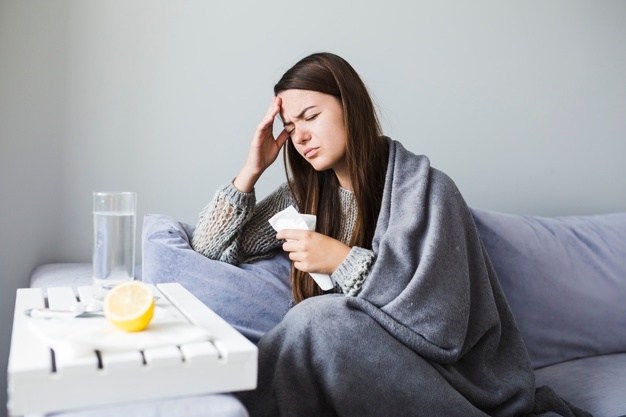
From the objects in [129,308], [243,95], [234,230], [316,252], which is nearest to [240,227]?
[234,230]

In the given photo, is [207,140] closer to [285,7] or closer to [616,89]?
[285,7]

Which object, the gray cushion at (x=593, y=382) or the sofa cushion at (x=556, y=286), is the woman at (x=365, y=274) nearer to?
the gray cushion at (x=593, y=382)

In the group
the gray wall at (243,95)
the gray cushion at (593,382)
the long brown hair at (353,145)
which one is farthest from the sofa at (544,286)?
the gray wall at (243,95)

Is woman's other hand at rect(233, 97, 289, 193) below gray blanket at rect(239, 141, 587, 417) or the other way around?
the other way around

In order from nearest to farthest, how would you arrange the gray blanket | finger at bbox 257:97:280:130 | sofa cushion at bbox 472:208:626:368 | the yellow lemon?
the yellow lemon < the gray blanket < finger at bbox 257:97:280:130 < sofa cushion at bbox 472:208:626:368

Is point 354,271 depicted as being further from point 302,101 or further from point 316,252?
point 302,101

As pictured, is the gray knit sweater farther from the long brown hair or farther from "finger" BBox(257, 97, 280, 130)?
"finger" BBox(257, 97, 280, 130)

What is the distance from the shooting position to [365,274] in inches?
55.7

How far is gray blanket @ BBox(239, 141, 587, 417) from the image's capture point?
1230 mm

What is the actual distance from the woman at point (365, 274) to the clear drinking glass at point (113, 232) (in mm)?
319

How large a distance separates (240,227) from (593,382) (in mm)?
908

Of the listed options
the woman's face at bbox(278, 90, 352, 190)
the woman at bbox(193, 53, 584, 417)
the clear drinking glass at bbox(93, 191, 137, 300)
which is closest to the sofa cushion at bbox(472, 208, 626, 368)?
the woman at bbox(193, 53, 584, 417)

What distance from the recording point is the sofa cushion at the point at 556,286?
71.1 inches

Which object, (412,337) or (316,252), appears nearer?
(412,337)
